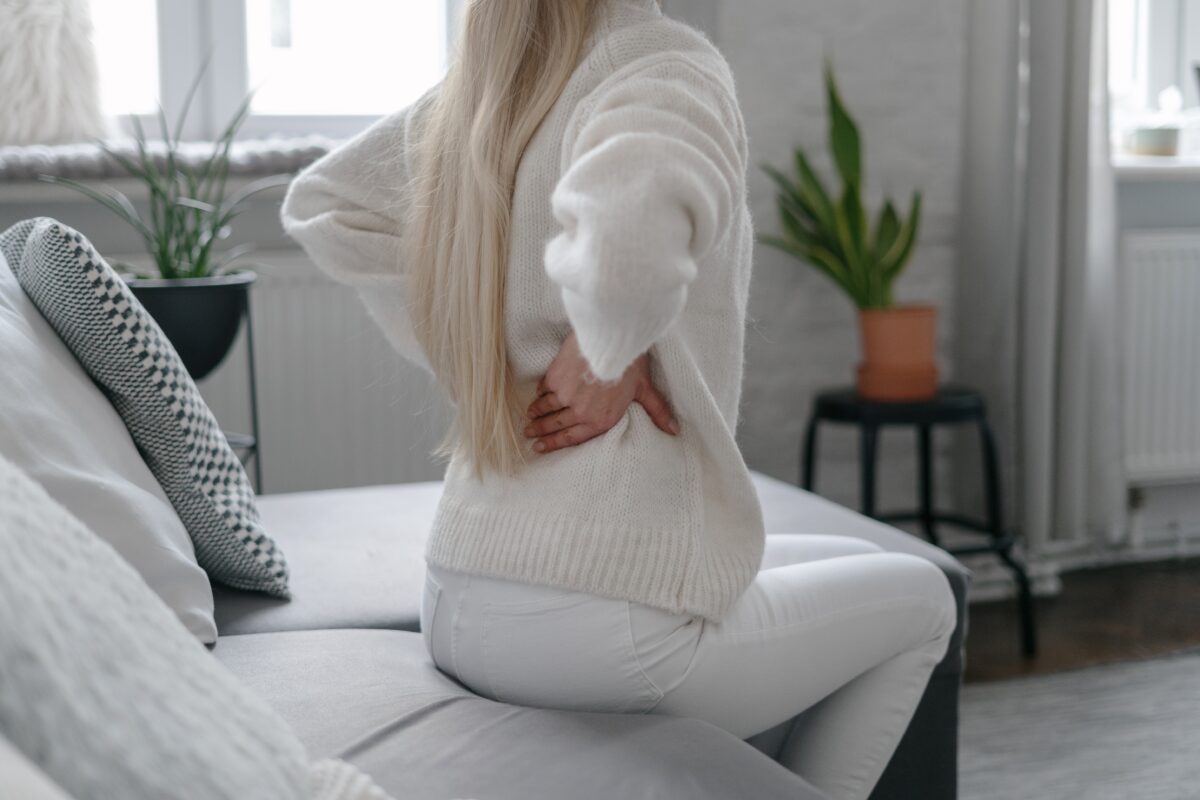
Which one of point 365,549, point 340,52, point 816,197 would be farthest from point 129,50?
point 365,549

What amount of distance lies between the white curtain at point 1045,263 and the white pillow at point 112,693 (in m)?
A: 2.47

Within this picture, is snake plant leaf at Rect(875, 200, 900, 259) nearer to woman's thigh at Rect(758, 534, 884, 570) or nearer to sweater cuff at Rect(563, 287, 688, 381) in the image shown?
woman's thigh at Rect(758, 534, 884, 570)

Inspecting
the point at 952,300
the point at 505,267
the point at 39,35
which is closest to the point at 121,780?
the point at 505,267

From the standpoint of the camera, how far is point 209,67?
291cm

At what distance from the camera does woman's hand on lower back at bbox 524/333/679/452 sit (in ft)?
3.88

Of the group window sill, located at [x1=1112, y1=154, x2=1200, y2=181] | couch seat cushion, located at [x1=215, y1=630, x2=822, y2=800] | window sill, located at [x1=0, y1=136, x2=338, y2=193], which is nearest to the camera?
couch seat cushion, located at [x1=215, y1=630, x2=822, y2=800]

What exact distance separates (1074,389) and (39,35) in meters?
2.39

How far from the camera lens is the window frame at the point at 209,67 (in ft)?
9.41

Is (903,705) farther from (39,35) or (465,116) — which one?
(39,35)

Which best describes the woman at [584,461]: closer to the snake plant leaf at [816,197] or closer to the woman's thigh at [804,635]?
the woman's thigh at [804,635]

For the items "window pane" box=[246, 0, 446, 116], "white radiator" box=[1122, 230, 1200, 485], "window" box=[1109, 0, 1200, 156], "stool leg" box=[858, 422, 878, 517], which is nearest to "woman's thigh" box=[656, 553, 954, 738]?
"stool leg" box=[858, 422, 878, 517]

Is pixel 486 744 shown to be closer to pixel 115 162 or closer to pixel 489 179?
pixel 489 179

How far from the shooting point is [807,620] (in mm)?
1257

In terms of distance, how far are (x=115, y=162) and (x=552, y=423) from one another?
1804mm
